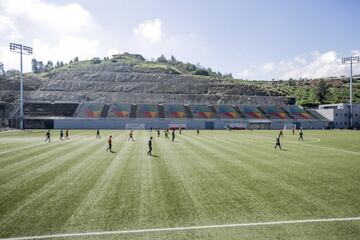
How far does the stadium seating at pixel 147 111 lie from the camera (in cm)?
8675

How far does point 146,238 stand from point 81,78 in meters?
140

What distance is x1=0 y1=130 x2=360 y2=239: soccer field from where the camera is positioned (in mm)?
9602

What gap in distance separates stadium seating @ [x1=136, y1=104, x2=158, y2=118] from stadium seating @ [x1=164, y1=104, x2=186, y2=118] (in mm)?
3616

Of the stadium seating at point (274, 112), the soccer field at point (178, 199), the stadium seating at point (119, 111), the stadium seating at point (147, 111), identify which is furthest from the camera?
the stadium seating at point (274, 112)

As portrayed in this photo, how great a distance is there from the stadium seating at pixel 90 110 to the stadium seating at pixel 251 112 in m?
45.9

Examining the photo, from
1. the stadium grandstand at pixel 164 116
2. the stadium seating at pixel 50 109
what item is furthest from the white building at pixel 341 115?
the stadium seating at pixel 50 109

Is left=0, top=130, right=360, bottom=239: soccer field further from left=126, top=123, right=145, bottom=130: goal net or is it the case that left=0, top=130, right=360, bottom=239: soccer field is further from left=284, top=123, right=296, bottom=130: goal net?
left=284, top=123, right=296, bottom=130: goal net

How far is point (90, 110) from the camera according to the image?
3457 inches

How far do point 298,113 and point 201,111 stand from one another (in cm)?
3249

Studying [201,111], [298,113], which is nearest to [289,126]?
[298,113]

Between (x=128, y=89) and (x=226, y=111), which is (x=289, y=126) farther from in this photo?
(x=128, y=89)

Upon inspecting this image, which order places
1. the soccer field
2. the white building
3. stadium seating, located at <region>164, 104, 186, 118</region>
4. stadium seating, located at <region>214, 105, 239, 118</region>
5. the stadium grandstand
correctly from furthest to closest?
the white building
stadium seating, located at <region>214, 105, 239, 118</region>
stadium seating, located at <region>164, 104, 186, 118</region>
the stadium grandstand
the soccer field

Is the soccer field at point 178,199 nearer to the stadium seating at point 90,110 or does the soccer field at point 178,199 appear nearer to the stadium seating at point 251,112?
the stadium seating at point 90,110

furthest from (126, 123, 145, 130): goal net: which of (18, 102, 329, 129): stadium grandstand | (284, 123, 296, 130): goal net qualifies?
(284, 123, 296, 130): goal net
